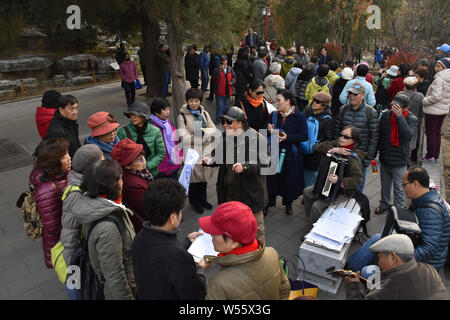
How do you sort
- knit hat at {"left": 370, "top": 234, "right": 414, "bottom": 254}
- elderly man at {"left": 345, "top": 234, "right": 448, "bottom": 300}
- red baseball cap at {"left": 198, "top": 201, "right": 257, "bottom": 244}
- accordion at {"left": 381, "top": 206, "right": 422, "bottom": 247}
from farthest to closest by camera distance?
accordion at {"left": 381, "top": 206, "right": 422, "bottom": 247} < knit hat at {"left": 370, "top": 234, "right": 414, "bottom": 254} < elderly man at {"left": 345, "top": 234, "right": 448, "bottom": 300} < red baseball cap at {"left": 198, "top": 201, "right": 257, "bottom": 244}

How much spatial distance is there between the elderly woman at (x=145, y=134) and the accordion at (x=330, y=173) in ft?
6.78

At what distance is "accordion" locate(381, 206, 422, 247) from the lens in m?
3.11

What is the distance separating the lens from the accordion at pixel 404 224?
10.2 feet

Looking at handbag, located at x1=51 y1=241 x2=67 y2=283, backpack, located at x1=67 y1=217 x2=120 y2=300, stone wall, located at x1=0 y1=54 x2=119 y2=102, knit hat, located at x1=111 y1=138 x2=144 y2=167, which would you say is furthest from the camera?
stone wall, located at x1=0 y1=54 x2=119 y2=102

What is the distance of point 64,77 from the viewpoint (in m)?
14.4

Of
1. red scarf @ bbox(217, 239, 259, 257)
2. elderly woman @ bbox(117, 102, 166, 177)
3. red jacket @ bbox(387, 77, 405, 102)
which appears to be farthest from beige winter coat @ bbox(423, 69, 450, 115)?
red scarf @ bbox(217, 239, 259, 257)

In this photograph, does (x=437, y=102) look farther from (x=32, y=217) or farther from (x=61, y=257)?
(x=32, y=217)

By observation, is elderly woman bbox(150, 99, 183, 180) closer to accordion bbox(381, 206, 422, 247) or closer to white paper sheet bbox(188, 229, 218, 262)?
white paper sheet bbox(188, 229, 218, 262)

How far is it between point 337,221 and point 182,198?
2.31 meters

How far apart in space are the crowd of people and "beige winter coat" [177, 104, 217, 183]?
0.02 meters

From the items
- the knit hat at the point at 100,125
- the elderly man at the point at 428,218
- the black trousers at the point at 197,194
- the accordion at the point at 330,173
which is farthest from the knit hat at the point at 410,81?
the knit hat at the point at 100,125

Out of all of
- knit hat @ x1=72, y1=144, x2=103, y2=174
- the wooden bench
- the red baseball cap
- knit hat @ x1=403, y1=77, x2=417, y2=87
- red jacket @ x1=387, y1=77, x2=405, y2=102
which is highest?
knit hat @ x1=403, y1=77, x2=417, y2=87

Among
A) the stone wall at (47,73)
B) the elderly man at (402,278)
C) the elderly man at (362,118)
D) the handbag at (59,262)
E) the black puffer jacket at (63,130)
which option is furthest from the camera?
the stone wall at (47,73)

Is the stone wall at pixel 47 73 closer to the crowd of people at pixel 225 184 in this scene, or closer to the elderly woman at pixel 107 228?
the crowd of people at pixel 225 184
